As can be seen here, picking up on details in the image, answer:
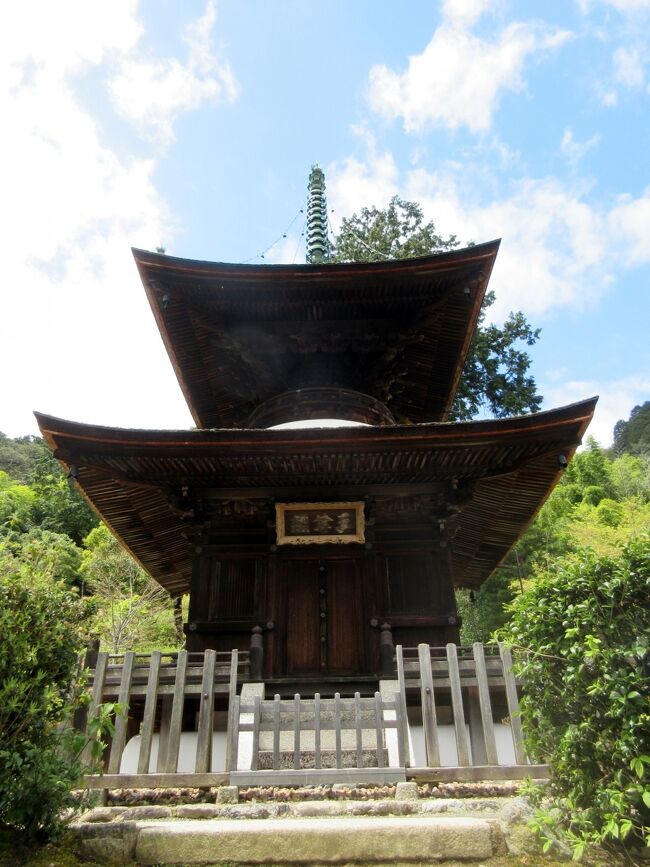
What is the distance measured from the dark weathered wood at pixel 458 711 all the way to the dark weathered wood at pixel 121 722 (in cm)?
324

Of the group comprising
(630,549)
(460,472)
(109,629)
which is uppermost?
(109,629)

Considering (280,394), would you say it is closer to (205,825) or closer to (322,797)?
(322,797)

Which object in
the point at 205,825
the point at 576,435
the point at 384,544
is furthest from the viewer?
the point at 384,544

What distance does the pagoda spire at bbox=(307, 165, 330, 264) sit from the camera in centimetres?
1672

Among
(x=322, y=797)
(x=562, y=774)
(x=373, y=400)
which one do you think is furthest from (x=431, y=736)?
(x=373, y=400)

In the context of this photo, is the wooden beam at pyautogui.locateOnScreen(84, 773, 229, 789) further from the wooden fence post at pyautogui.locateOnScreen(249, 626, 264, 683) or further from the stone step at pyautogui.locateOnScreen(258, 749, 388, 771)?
the wooden fence post at pyautogui.locateOnScreen(249, 626, 264, 683)

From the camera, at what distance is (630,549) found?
379 centimetres

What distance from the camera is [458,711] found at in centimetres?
609

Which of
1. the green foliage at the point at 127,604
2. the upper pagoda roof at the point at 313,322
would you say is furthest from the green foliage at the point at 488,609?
the upper pagoda roof at the point at 313,322

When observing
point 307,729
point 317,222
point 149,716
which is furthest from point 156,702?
point 317,222

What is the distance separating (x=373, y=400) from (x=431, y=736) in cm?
648

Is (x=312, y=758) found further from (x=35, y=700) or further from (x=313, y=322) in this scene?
(x=313, y=322)

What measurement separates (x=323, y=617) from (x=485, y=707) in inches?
132

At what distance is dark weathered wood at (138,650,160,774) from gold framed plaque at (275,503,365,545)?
3179 millimetres
